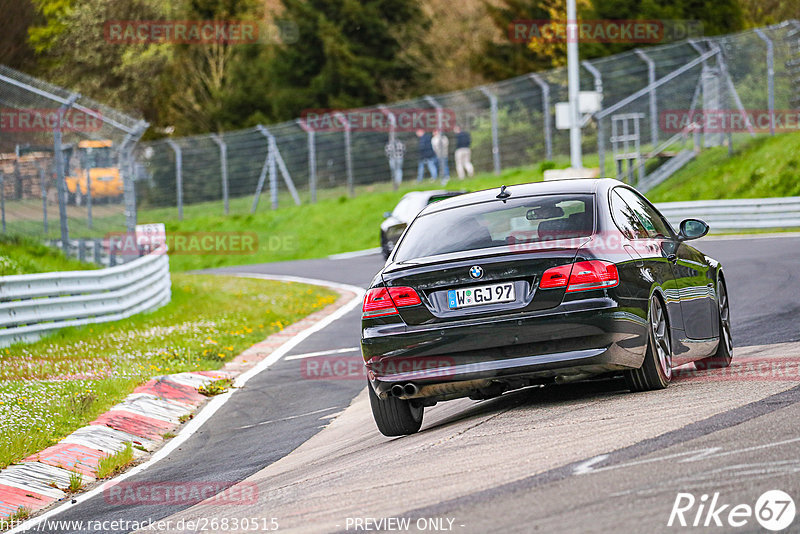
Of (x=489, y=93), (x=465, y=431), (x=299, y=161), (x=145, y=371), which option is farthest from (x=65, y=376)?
(x=299, y=161)

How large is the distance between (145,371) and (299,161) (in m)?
27.3

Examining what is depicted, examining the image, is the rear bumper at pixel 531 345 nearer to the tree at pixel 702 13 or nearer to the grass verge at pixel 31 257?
the grass verge at pixel 31 257

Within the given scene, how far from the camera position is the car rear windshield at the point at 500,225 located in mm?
7602

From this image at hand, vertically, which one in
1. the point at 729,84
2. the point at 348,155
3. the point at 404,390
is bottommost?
the point at 404,390

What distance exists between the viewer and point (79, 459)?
325 inches

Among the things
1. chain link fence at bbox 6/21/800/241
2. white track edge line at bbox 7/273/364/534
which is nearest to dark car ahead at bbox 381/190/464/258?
white track edge line at bbox 7/273/364/534

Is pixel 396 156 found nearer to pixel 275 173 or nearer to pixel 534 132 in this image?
pixel 275 173

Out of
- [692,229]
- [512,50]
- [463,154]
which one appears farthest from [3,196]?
[512,50]

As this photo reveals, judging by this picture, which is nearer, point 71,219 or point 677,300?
point 677,300

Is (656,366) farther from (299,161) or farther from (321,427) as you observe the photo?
(299,161)

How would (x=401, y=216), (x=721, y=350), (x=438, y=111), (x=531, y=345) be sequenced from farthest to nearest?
(x=438, y=111)
(x=401, y=216)
(x=721, y=350)
(x=531, y=345)

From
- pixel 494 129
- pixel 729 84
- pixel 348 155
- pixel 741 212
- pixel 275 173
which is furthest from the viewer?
pixel 275 173

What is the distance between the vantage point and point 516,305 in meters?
7.14

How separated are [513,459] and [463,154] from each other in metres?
30.1
